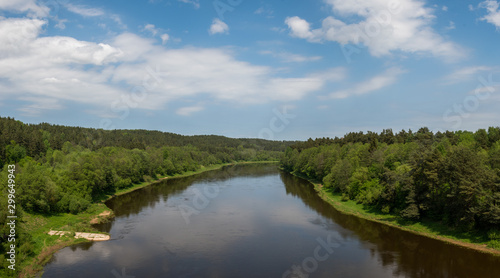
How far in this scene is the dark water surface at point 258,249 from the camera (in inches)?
1278

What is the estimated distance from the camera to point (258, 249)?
38.9 meters

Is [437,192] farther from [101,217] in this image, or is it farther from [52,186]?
[52,186]

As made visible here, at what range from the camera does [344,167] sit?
7306cm

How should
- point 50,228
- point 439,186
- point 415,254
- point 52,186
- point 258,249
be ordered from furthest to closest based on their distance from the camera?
point 52,186 → point 439,186 → point 50,228 → point 258,249 → point 415,254

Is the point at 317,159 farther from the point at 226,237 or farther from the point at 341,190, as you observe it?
the point at 226,237

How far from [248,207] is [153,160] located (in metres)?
60.2

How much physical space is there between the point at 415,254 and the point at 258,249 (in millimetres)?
18769

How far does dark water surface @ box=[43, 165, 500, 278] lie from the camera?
107ft

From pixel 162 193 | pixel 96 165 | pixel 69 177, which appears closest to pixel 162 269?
pixel 69 177

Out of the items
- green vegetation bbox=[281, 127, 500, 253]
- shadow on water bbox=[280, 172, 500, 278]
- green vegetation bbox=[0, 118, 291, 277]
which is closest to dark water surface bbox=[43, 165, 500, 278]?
shadow on water bbox=[280, 172, 500, 278]

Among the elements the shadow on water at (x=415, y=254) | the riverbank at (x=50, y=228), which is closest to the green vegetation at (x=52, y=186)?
the riverbank at (x=50, y=228)

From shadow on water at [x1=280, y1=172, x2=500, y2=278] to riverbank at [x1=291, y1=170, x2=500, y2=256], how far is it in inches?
42.3

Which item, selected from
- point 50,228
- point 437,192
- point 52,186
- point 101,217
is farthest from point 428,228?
point 52,186

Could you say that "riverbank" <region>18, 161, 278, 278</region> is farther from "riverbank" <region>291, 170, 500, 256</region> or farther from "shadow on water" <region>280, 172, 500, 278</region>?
"riverbank" <region>291, 170, 500, 256</region>
